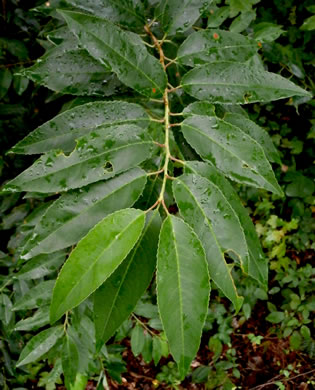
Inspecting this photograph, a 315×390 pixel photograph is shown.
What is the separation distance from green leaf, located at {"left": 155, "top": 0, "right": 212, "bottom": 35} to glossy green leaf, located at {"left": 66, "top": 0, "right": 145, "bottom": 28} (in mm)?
69

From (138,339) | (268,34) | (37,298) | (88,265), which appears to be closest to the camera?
(88,265)

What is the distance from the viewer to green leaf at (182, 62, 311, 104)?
90 centimetres

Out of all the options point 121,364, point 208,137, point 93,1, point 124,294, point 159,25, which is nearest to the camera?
point 124,294

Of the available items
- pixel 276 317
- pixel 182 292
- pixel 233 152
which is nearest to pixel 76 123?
pixel 233 152

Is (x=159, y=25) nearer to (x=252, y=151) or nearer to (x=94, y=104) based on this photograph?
(x=94, y=104)

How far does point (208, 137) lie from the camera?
34.3 inches

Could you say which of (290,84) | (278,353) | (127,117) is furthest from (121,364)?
(290,84)

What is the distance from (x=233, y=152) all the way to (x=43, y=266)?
84 cm

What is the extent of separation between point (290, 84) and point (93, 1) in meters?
0.58

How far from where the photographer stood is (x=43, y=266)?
4.40ft

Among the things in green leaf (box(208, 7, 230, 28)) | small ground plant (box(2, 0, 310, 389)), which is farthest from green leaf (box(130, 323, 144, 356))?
green leaf (box(208, 7, 230, 28))

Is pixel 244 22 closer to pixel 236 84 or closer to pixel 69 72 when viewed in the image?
pixel 236 84

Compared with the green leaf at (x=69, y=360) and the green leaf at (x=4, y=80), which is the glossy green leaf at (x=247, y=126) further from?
the green leaf at (x=4, y=80)

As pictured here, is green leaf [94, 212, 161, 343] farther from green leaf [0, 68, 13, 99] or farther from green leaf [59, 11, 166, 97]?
green leaf [0, 68, 13, 99]
